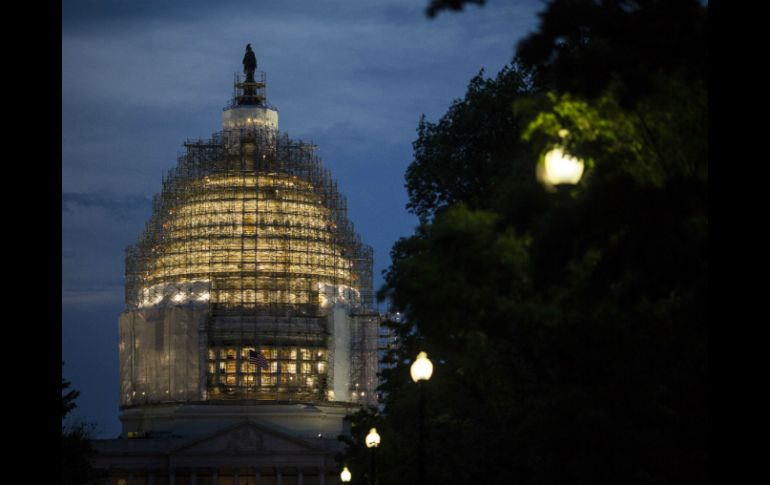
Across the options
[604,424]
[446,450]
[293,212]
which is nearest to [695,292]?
[604,424]

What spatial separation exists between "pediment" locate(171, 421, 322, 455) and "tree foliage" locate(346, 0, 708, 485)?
108101mm

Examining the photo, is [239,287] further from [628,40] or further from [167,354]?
[628,40]

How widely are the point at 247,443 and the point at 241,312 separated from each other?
529 inches

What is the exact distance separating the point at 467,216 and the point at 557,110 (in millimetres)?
3622

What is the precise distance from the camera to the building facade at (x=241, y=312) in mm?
162500

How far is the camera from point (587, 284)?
68.0ft

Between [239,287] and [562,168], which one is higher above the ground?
[239,287]

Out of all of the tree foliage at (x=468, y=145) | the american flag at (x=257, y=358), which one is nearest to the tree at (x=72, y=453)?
the tree foliage at (x=468, y=145)

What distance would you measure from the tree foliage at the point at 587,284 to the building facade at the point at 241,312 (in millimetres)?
A: 112525

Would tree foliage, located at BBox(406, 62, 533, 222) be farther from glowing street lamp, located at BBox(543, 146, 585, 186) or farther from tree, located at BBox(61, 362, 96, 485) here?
glowing street lamp, located at BBox(543, 146, 585, 186)

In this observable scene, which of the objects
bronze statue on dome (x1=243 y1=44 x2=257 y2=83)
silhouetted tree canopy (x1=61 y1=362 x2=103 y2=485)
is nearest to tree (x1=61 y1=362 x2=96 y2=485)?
silhouetted tree canopy (x1=61 y1=362 x2=103 y2=485)

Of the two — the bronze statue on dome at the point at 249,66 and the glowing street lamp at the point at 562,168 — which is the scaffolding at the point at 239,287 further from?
the glowing street lamp at the point at 562,168

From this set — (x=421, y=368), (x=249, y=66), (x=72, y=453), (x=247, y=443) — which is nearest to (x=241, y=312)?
(x=247, y=443)
